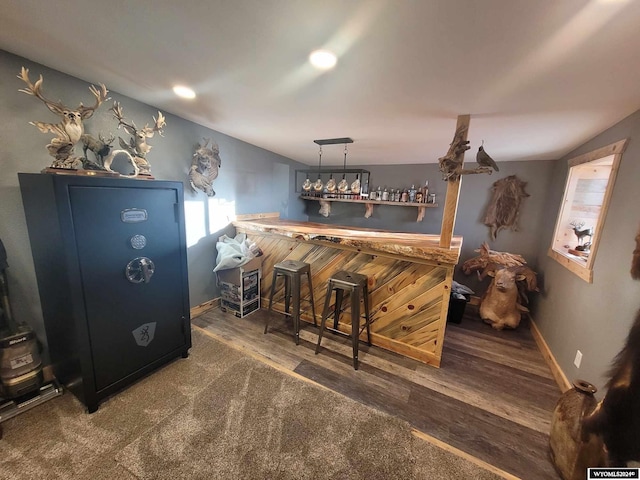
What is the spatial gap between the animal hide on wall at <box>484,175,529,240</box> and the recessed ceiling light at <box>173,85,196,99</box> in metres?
3.89

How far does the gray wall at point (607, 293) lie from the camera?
1479mm

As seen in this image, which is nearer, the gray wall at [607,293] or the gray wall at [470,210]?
the gray wall at [607,293]

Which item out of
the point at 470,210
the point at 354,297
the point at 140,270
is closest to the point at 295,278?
the point at 354,297

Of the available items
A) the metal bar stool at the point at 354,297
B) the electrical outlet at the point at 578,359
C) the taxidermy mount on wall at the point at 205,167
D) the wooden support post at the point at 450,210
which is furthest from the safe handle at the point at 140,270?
the electrical outlet at the point at 578,359

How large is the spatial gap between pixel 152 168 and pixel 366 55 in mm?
2130

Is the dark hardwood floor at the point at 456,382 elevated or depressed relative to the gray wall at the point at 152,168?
depressed

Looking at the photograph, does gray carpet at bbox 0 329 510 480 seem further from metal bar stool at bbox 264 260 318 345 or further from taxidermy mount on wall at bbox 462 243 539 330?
taxidermy mount on wall at bbox 462 243 539 330

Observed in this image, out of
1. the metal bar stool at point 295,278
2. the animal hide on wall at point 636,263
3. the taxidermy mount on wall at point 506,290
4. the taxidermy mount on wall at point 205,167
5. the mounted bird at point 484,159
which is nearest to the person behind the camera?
the animal hide on wall at point 636,263

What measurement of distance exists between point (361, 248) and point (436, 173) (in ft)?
7.66

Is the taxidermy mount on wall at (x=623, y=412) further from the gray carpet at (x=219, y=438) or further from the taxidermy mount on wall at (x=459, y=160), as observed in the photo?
the taxidermy mount on wall at (x=459, y=160)

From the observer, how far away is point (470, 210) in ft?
11.9

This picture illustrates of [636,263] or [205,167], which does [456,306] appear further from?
[205,167]

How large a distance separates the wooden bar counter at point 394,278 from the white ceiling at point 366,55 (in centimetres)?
113

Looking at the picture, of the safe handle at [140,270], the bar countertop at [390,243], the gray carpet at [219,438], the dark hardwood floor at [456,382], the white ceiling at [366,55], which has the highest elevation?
the white ceiling at [366,55]
